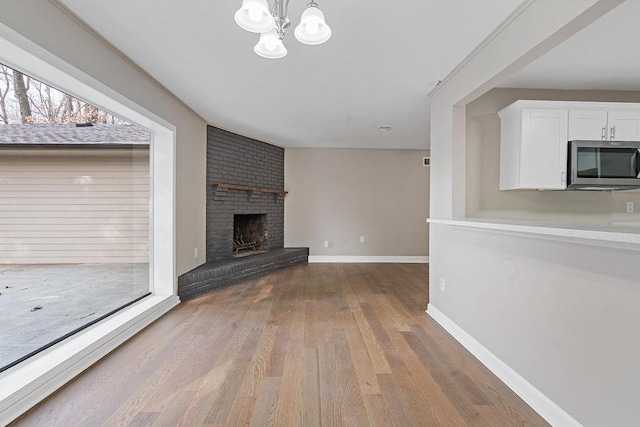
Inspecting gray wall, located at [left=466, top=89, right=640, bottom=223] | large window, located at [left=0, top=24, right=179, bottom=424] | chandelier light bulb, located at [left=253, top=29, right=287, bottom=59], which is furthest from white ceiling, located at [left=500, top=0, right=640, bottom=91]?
large window, located at [left=0, top=24, right=179, bottom=424]

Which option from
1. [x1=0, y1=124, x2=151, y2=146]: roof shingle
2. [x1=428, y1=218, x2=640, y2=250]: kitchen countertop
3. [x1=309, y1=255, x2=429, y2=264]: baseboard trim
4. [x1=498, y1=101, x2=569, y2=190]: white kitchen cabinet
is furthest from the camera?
[x1=309, y1=255, x2=429, y2=264]: baseboard trim

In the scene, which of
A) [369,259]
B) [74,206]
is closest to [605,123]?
[369,259]

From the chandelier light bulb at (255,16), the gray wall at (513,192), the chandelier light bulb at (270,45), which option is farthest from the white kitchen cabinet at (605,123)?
the chandelier light bulb at (255,16)

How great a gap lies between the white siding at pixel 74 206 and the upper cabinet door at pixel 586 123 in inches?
169

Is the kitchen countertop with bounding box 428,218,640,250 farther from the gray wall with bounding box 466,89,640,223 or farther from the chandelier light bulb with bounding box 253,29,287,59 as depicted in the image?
the chandelier light bulb with bounding box 253,29,287,59

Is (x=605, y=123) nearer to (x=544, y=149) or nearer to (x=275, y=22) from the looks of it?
(x=544, y=149)

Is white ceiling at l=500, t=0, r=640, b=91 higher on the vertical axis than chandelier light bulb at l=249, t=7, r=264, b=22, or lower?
higher

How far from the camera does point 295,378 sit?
1880 millimetres

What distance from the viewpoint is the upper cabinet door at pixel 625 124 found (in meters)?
2.74

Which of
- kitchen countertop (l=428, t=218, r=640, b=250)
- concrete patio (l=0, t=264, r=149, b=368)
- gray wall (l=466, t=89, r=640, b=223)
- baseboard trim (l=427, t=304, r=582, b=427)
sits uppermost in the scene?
gray wall (l=466, t=89, r=640, b=223)

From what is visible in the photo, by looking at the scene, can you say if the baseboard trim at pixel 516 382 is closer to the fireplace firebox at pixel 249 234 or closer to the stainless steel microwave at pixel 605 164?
the stainless steel microwave at pixel 605 164

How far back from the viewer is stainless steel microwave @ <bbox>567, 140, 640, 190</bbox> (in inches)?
102

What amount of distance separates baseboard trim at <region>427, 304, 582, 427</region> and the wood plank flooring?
52 millimetres

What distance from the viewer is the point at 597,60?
2.30 m
